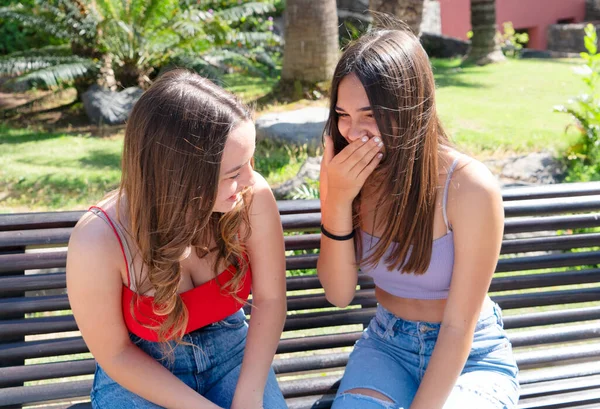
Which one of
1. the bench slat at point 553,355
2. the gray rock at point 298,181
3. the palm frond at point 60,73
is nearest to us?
the bench slat at point 553,355

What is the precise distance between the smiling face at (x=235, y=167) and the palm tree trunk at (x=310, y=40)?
23.3 ft

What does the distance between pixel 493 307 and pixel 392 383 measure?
52 cm

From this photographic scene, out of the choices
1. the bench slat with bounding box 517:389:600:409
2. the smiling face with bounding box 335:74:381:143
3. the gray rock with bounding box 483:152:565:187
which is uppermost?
the smiling face with bounding box 335:74:381:143

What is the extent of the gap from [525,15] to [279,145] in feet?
45.4

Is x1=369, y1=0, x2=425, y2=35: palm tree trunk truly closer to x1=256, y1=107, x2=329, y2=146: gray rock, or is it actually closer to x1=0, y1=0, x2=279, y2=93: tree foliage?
x1=256, y1=107, x2=329, y2=146: gray rock

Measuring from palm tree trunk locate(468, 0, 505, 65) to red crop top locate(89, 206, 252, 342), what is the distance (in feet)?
40.7

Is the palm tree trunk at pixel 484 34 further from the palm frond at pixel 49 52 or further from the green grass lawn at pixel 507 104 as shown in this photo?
the palm frond at pixel 49 52

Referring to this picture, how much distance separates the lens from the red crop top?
2184mm

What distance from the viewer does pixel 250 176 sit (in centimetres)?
221

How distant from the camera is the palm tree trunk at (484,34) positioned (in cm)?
1354

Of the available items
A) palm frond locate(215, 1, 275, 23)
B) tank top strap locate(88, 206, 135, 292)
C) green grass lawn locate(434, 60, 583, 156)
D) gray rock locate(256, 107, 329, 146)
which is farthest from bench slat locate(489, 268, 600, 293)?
palm frond locate(215, 1, 275, 23)

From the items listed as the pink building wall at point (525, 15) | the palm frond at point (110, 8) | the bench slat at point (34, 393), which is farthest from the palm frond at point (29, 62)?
the pink building wall at point (525, 15)

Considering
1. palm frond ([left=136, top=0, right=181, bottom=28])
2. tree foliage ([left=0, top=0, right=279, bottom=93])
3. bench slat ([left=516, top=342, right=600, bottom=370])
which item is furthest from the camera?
palm frond ([left=136, top=0, right=181, bottom=28])

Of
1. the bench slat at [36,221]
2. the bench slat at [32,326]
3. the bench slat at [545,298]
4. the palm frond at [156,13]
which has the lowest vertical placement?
the bench slat at [545,298]
